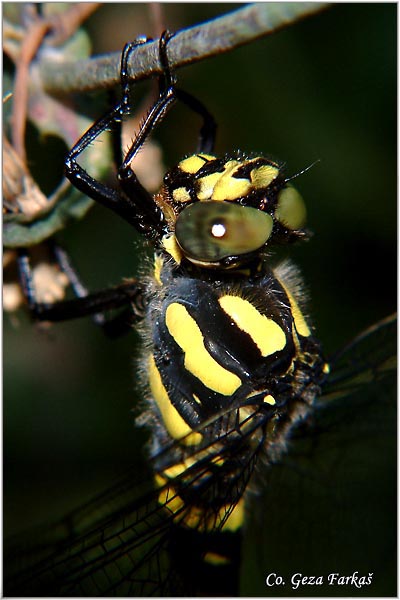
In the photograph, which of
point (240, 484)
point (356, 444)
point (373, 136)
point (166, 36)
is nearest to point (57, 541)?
point (240, 484)

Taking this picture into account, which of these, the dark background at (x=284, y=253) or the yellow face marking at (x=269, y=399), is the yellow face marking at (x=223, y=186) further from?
the dark background at (x=284, y=253)

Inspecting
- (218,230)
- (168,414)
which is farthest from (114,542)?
(218,230)

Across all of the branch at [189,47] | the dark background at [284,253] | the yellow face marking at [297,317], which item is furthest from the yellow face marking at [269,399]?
the branch at [189,47]

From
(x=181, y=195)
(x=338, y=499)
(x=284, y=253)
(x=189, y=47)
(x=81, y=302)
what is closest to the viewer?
(x=189, y=47)

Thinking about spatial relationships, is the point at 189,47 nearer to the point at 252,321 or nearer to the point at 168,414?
the point at 252,321

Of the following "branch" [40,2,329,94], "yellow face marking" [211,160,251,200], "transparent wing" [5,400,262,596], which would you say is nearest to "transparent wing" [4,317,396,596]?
"transparent wing" [5,400,262,596]

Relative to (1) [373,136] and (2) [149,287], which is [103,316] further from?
(1) [373,136]

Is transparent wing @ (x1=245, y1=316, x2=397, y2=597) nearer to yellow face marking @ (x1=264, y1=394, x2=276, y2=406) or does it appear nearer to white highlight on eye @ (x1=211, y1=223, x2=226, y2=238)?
yellow face marking @ (x1=264, y1=394, x2=276, y2=406)
